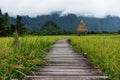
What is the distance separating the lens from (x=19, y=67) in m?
6.55

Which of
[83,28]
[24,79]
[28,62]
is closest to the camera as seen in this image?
[24,79]

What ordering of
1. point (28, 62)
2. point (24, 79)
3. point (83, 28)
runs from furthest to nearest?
point (83, 28), point (28, 62), point (24, 79)

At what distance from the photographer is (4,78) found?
5812 mm

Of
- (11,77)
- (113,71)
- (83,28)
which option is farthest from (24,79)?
(83,28)

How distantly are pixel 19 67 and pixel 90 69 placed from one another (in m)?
1.79

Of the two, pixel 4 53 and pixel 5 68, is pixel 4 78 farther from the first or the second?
pixel 4 53

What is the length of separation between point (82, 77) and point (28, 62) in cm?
150

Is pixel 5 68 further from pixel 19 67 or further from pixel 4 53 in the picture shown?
pixel 4 53

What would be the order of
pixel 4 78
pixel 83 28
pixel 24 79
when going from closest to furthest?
pixel 4 78 < pixel 24 79 < pixel 83 28

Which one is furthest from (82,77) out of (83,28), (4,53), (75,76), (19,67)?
(83,28)

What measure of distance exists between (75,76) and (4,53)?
5.37ft

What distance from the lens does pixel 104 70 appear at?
7770mm

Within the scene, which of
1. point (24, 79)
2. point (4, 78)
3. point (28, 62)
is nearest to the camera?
point (4, 78)

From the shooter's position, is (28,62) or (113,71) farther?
(28,62)
